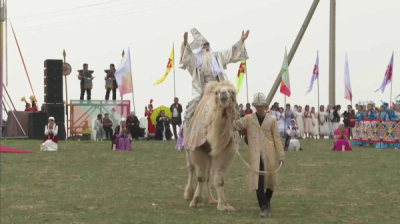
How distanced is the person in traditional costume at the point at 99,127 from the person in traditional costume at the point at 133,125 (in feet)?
3.52

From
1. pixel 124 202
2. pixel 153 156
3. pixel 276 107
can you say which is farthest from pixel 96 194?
pixel 276 107

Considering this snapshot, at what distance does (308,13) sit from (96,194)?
26.8 m

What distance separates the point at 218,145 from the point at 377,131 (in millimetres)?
17881

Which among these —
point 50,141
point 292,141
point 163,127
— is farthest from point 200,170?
point 163,127

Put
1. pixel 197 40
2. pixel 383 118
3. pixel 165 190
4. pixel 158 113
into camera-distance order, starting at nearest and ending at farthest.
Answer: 1. pixel 197 40
2. pixel 165 190
3. pixel 383 118
4. pixel 158 113

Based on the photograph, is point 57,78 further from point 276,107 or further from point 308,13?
point 308,13

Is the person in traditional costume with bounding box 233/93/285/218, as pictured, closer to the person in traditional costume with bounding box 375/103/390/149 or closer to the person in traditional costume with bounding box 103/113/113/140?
the person in traditional costume with bounding box 375/103/390/149

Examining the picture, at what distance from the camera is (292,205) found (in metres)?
12.3

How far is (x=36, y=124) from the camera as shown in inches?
1227

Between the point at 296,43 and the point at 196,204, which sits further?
the point at 296,43

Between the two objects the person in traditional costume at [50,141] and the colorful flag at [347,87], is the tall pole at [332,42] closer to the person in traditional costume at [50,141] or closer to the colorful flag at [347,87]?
the colorful flag at [347,87]

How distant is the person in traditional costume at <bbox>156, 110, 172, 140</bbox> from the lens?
32.8m

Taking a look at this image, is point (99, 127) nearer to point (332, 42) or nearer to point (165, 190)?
point (332, 42)

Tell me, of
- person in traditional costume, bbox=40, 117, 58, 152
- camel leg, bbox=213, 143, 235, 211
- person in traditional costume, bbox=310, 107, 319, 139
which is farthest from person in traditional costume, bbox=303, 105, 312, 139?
camel leg, bbox=213, 143, 235, 211
